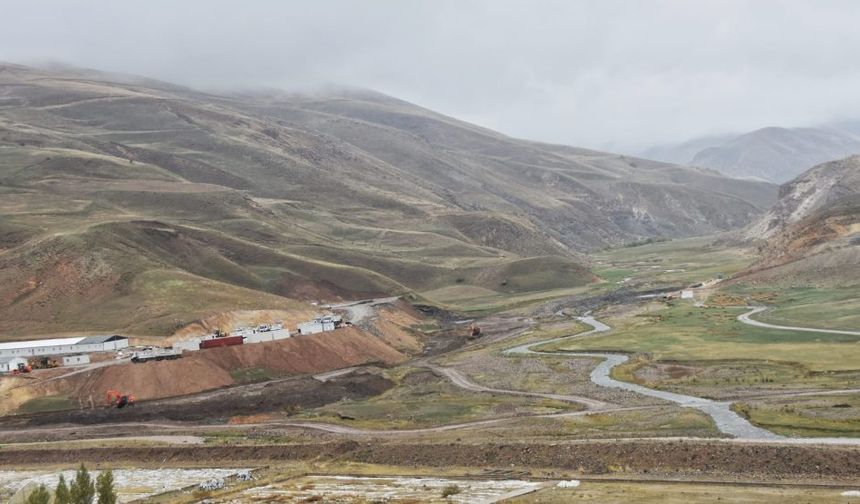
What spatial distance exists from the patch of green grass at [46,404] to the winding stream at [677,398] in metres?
66.6

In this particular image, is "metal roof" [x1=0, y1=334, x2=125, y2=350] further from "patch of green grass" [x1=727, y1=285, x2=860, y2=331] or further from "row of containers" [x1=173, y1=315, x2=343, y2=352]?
"patch of green grass" [x1=727, y1=285, x2=860, y2=331]

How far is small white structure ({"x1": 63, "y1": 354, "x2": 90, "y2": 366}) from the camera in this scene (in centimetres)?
11194

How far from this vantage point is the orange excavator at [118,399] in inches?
3807

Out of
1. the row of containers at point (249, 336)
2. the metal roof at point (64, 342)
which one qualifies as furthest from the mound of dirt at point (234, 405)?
the metal roof at point (64, 342)

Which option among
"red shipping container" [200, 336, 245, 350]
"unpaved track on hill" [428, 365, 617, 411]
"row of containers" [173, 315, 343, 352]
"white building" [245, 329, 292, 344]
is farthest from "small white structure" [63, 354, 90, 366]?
"unpaved track on hill" [428, 365, 617, 411]

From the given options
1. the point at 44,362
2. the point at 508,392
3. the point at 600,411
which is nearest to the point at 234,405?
the point at 508,392

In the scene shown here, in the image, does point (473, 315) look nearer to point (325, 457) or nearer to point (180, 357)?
point (180, 357)

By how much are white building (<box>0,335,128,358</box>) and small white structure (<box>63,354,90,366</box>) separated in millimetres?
4011

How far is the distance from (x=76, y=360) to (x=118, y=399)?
18753 mm

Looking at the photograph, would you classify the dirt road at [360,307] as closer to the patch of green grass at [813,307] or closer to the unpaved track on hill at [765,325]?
the unpaved track on hill at [765,325]

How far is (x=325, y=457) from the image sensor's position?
67.4 m

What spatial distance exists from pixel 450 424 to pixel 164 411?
121 ft

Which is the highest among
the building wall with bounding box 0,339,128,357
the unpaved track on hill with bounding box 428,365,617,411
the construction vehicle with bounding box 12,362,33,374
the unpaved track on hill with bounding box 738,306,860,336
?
the building wall with bounding box 0,339,128,357

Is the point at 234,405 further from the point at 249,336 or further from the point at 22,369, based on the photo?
the point at 22,369
